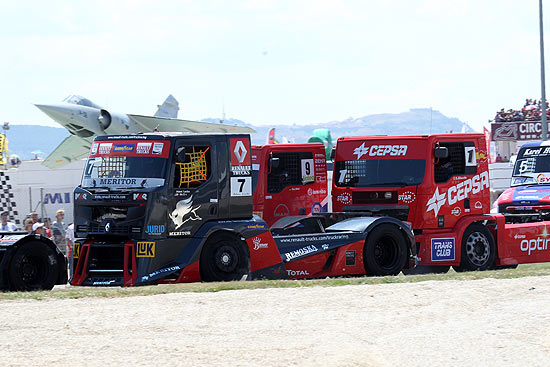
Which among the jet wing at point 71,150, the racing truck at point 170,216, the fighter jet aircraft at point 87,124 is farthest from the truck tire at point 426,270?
the jet wing at point 71,150

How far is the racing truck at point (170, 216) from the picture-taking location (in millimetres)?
13016

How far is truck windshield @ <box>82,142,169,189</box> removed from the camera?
13117 mm

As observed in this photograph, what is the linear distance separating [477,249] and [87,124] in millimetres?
26388

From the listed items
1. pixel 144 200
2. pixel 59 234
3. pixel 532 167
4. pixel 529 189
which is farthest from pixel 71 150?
pixel 144 200

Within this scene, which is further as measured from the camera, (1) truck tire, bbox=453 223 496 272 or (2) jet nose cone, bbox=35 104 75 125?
(2) jet nose cone, bbox=35 104 75 125

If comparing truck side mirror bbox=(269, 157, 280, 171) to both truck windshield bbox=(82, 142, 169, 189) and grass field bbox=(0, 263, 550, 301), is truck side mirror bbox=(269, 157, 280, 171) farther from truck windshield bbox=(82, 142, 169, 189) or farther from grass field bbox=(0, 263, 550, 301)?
truck windshield bbox=(82, 142, 169, 189)

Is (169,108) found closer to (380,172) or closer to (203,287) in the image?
(380,172)

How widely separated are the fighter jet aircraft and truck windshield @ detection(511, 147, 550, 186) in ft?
59.9

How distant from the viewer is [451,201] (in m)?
15.9

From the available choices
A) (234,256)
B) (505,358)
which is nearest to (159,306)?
(234,256)

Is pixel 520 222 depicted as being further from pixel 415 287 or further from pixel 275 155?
pixel 415 287

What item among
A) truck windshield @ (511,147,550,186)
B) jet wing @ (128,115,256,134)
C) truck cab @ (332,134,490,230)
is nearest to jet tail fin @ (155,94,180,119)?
jet wing @ (128,115,256,134)

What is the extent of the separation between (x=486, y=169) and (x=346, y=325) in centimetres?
785

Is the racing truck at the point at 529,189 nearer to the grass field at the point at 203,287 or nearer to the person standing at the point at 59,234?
the grass field at the point at 203,287
